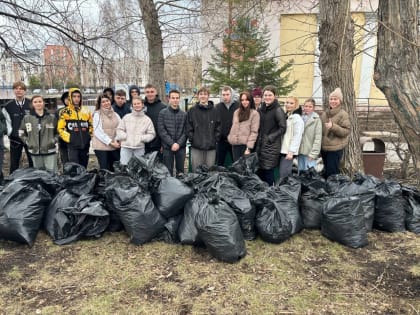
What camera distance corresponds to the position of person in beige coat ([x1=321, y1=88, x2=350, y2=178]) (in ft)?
13.7

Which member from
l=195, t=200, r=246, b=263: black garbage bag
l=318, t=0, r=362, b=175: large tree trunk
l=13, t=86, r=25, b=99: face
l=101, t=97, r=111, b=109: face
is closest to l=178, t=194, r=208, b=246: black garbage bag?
l=195, t=200, r=246, b=263: black garbage bag

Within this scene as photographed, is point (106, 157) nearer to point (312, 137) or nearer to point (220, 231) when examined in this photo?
point (220, 231)

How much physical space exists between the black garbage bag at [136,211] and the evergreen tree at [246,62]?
841cm

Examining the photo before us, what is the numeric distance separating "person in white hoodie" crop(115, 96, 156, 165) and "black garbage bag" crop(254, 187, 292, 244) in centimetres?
175

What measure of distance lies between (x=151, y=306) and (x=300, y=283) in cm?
116

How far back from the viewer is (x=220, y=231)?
286cm

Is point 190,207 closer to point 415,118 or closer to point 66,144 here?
point 415,118

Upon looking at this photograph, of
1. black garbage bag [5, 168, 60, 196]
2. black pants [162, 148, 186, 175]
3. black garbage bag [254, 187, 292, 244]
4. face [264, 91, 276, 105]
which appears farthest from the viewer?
black pants [162, 148, 186, 175]

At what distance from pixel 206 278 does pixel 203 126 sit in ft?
6.94

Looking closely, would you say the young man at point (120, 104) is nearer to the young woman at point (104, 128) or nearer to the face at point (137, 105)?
the young woman at point (104, 128)

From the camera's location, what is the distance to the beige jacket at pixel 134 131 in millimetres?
4328

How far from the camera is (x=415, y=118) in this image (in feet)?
6.73

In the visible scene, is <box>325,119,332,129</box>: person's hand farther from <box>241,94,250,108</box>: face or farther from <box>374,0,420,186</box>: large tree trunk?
<box>374,0,420,186</box>: large tree trunk

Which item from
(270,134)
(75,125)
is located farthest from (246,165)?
(75,125)
